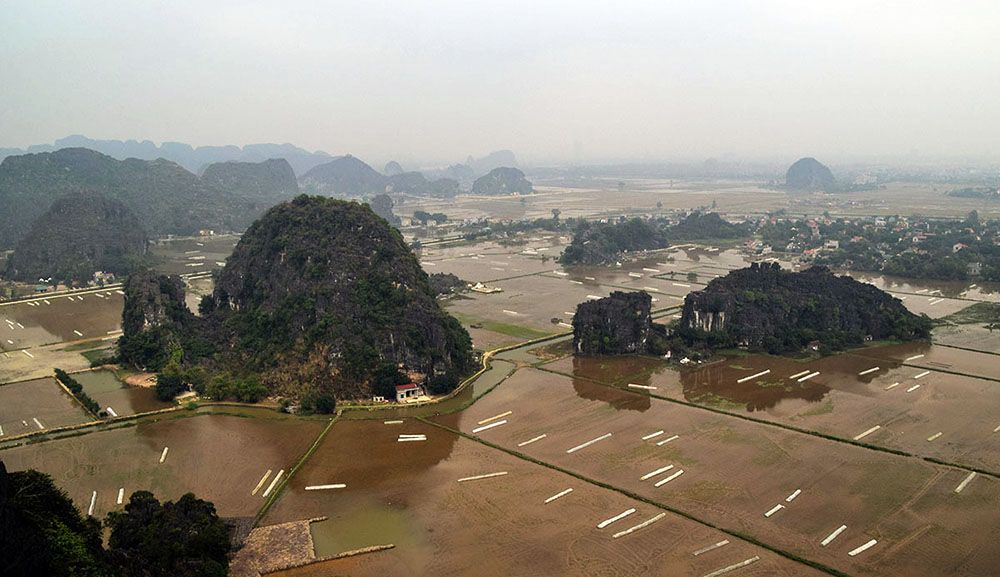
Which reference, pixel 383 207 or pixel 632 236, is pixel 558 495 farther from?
pixel 383 207

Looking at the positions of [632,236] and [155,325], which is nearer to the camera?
[155,325]

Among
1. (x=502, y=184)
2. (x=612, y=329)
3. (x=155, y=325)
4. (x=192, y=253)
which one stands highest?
(x=502, y=184)

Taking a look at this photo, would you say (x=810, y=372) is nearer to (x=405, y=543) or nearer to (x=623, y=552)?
(x=623, y=552)

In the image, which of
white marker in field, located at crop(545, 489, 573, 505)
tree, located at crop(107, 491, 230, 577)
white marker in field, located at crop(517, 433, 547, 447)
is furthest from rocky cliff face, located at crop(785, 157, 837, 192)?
tree, located at crop(107, 491, 230, 577)

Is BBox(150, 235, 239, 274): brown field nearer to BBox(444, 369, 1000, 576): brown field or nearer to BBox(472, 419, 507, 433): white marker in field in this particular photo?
BBox(472, 419, 507, 433): white marker in field

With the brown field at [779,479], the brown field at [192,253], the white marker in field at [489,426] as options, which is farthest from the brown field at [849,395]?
the brown field at [192,253]

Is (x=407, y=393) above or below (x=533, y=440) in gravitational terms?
above

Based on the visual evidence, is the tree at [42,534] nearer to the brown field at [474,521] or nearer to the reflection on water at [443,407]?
the brown field at [474,521]

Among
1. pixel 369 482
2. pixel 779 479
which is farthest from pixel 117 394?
pixel 779 479
